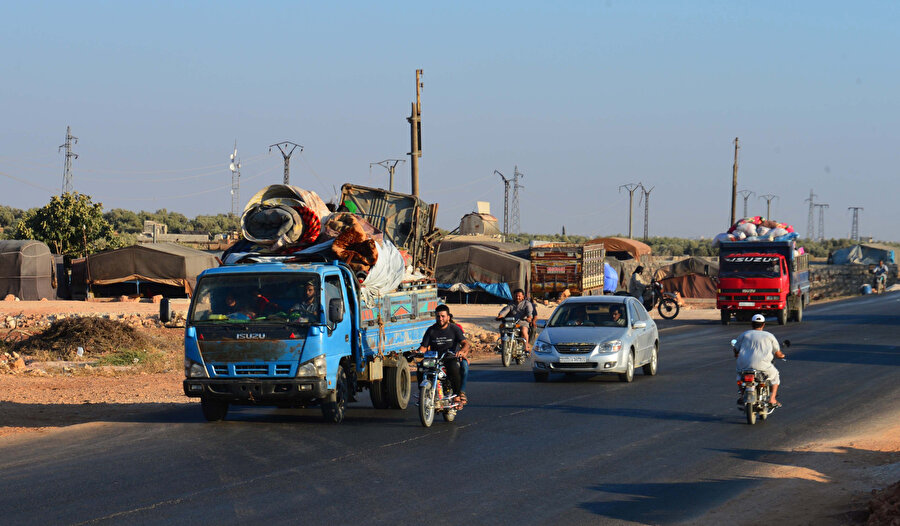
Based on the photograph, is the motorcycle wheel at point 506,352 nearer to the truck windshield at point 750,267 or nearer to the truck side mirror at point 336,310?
the truck side mirror at point 336,310

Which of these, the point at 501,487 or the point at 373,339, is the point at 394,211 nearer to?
the point at 373,339

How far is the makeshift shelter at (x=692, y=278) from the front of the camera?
57.6 meters

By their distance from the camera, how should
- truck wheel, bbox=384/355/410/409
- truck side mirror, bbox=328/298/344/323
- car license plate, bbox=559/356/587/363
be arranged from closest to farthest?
truck side mirror, bbox=328/298/344/323, truck wheel, bbox=384/355/410/409, car license plate, bbox=559/356/587/363

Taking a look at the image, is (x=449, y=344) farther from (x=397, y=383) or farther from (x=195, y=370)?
(x=195, y=370)

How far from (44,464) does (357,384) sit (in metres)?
4.79

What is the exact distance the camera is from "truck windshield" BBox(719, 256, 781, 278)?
116 ft

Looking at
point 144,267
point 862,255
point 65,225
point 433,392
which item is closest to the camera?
point 433,392

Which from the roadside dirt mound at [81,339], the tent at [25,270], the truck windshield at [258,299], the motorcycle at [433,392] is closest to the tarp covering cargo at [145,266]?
the tent at [25,270]

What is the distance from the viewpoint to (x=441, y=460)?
10.8m

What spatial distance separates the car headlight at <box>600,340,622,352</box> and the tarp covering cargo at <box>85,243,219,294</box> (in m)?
28.8

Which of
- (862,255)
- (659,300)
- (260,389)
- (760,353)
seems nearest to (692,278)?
(659,300)

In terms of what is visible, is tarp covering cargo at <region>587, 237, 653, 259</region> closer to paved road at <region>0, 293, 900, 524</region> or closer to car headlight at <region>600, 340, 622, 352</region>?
car headlight at <region>600, 340, 622, 352</region>

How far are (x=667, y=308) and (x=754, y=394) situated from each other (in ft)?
93.6

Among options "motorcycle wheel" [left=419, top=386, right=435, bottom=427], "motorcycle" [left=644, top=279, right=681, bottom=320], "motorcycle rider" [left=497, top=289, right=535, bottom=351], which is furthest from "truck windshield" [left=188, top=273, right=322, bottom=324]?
"motorcycle" [left=644, top=279, right=681, bottom=320]
